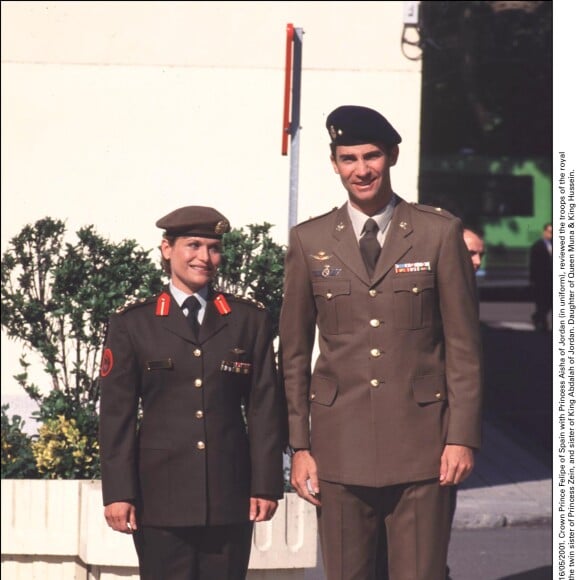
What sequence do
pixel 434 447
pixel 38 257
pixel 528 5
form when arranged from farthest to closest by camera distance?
pixel 528 5 < pixel 38 257 < pixel 434 447

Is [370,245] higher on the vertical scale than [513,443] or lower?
higher

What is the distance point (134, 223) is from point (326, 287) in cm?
567

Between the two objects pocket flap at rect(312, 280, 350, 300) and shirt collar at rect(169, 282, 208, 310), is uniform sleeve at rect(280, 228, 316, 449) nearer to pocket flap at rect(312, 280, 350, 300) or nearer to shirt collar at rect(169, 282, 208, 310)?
pocket flap at rect(312, 280, 350, 300)

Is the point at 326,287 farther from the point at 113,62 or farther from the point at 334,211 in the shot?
the point at 113,62

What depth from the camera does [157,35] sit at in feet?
35.3

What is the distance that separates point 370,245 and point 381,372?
425 mm

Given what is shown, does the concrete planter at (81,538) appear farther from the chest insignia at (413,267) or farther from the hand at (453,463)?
the chest insignia at (413,267)

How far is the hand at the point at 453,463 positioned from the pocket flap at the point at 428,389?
0.53ft

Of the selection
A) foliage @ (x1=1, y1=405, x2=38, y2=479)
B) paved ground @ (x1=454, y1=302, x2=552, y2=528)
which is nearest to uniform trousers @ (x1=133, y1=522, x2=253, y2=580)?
foliage @ (x1=1, y1=405, x2=38, y2=479)

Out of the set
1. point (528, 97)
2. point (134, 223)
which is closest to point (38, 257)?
point (134, 223)

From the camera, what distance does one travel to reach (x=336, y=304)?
495 centimetres

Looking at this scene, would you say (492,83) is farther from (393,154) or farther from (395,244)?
(395,244)

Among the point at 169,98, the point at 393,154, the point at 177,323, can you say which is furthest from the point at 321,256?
the point at 169,98

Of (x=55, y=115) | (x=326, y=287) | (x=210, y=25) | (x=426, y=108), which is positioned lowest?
(x=326, y=287)
